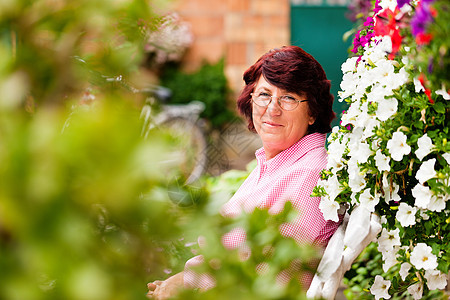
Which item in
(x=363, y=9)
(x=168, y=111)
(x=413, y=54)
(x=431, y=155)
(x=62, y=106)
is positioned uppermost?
(x=62, y=106)

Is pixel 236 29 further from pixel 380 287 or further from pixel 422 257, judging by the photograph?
pixel 422 257

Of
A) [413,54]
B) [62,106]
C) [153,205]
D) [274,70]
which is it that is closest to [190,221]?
[153,205]

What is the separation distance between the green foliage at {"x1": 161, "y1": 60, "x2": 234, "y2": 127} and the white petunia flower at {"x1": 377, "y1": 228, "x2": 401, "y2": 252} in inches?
211

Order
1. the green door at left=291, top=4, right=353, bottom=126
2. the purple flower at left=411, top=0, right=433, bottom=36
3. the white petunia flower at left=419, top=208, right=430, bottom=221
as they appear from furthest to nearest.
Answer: the green door at left=291, top=4, right=353, bottom=126 → the white petunia flower at left=419, top=208, right=430, bottom=221 → the purple flower at left=411, top=0, right=433, bottom=36

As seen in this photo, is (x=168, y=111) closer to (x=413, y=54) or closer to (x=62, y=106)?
(x=413, y=54)

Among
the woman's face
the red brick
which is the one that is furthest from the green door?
the woman's face

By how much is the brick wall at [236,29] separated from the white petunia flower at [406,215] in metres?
5.44

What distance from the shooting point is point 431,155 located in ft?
4.88

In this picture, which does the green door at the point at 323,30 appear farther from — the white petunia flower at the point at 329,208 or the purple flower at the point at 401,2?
the purple flower at the point at 401,2

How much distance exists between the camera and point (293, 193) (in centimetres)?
178

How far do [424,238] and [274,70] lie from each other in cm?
81

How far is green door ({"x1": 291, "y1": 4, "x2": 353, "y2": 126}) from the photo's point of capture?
6.61 meters

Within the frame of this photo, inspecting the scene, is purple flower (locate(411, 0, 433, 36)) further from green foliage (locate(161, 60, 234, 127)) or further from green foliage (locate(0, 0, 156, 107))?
green foliage (locate(161, 60, 234, 127))

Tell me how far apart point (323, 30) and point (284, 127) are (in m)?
4.94
